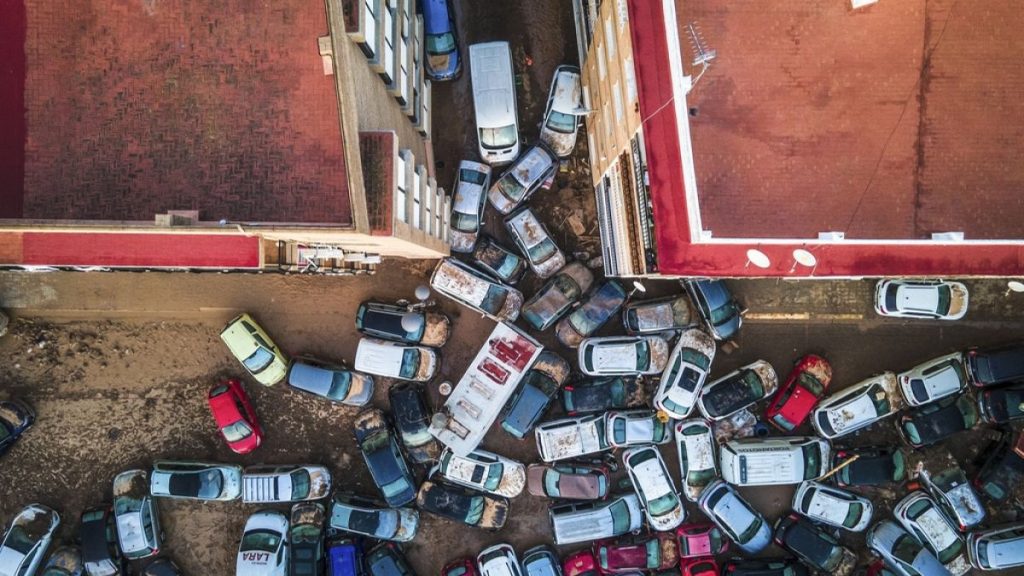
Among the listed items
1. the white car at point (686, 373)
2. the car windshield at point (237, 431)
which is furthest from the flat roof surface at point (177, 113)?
the white car at point (686, 373)

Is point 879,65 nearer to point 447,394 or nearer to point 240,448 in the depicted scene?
point 447,394

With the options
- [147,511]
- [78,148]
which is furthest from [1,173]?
[147,511]

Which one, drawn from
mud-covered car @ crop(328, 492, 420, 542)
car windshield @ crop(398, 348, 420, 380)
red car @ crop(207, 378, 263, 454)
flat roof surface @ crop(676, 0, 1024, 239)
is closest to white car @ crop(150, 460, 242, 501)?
red car @ crop(207, 378, 263, 454)

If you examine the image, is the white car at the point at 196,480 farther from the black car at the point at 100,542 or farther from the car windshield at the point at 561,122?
the car windshield at the point at 561,122

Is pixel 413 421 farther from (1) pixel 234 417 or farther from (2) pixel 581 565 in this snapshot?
(2) pixel 581 565

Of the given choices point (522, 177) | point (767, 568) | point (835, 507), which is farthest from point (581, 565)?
point (522, 177)

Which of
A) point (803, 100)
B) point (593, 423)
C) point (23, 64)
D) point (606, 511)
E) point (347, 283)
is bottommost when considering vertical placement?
point (606, 511)

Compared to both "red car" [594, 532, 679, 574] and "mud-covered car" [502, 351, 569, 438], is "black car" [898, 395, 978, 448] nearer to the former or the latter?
"red car" [594, 532, 679, 574]
